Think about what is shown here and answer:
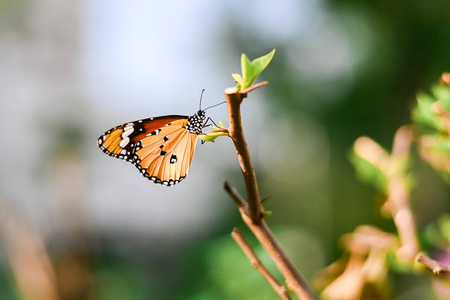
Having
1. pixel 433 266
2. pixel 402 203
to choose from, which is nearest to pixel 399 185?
pixel 402 203

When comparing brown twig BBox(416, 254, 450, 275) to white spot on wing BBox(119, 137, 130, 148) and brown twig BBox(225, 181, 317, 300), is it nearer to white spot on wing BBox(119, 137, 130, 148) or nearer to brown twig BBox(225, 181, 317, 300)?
brown twig BBox(225, 181, 317, 300)

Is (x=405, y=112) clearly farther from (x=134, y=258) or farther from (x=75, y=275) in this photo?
(x=134, y=258)

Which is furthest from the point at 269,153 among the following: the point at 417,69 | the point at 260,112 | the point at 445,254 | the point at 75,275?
the point at 445,254

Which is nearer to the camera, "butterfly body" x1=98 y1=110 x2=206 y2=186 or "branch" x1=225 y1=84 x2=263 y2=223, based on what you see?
"branch" x1=225 y1=84 x2=263 y2=223

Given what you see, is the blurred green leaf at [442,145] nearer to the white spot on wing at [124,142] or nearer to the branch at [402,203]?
the branch at [402,203]

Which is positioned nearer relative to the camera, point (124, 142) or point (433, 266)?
point (433, 266)

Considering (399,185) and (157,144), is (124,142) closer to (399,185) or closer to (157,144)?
(157,144)

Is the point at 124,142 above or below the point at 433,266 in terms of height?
above

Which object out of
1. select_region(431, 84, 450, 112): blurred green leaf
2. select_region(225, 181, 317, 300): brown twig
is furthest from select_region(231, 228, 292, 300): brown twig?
select_region(431, 84, 450, 112): blurred green leaf
